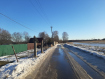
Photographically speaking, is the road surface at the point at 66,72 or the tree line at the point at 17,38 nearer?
the road surface at the point at 66,72

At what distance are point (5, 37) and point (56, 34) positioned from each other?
76.9 m

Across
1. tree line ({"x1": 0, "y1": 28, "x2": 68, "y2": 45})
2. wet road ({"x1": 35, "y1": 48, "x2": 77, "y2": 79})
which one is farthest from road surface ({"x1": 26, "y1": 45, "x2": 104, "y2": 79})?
tree line ({"x1": 0, "y1": 28, "x2": 68, "y2": 45})

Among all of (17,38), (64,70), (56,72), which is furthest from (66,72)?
(17,38)

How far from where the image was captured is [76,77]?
16.3ft

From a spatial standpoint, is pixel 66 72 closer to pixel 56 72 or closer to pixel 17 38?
pixel 56 72

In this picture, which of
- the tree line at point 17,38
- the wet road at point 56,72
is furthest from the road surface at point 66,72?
the tree line at point 17,38

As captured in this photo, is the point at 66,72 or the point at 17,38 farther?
the point at 17,38

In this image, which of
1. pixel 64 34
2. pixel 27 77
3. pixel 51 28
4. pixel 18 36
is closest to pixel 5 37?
pixel 51 28

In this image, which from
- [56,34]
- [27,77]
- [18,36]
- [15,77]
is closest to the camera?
[15,77]

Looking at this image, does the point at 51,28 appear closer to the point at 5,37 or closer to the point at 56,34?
the point at 5,37

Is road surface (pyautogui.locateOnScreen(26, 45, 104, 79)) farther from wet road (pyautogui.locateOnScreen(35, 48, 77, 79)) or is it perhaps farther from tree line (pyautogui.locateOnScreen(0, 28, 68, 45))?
tree line (pyautogui.locateOnScreen(0, 28, 68, 45))

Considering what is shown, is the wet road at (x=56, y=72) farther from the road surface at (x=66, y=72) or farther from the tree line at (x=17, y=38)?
the tree line at (x=17, y=38)

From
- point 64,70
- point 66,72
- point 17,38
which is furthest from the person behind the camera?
point 17,38

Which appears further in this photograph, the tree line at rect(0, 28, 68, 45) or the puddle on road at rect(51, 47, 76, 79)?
the tree line at rect(0, 28, 68, 45)
